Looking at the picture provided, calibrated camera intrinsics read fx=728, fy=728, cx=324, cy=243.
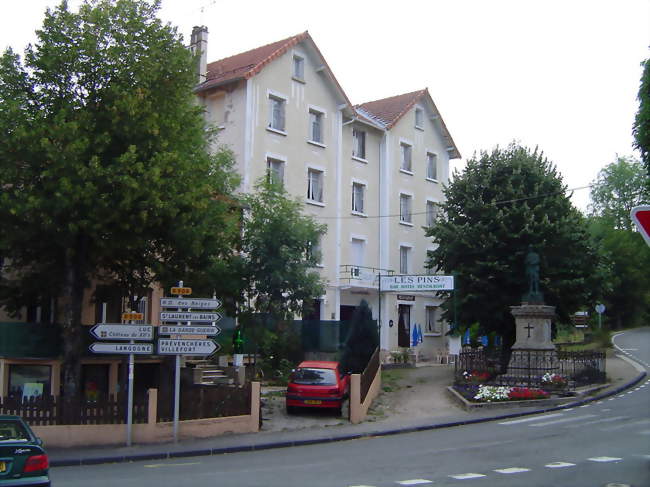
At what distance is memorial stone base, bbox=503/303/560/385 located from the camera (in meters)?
26.7

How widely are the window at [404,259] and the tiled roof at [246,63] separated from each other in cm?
1342

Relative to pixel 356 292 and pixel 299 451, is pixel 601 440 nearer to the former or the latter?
pixel 299 451

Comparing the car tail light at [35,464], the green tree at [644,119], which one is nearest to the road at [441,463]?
the car tail light at [35,464]

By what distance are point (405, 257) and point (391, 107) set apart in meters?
8.94

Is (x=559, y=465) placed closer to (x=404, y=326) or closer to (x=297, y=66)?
(x=297, y=66)

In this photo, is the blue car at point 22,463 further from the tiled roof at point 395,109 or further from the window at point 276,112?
the tiled roof at point 395,109

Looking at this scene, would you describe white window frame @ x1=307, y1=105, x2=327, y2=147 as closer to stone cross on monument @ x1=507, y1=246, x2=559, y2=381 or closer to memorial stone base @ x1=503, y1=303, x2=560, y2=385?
stone cross on monument @ x1=507, y1=246, x2=559, y2=381

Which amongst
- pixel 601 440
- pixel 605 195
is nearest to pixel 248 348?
pixel 601 440

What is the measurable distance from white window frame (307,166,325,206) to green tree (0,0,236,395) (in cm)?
1615

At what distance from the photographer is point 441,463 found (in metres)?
13.8

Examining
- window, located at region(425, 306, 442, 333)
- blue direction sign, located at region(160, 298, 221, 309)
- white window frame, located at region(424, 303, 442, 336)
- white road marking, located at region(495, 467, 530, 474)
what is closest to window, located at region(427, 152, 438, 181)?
white window frame, located at region(424, 303, 442, 336)

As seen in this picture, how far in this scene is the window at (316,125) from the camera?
36.0 meters

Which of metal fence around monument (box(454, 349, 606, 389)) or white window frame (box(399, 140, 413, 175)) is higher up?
white window frame (box(399, 140, 413, 175))

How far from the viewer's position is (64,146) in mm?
16828
